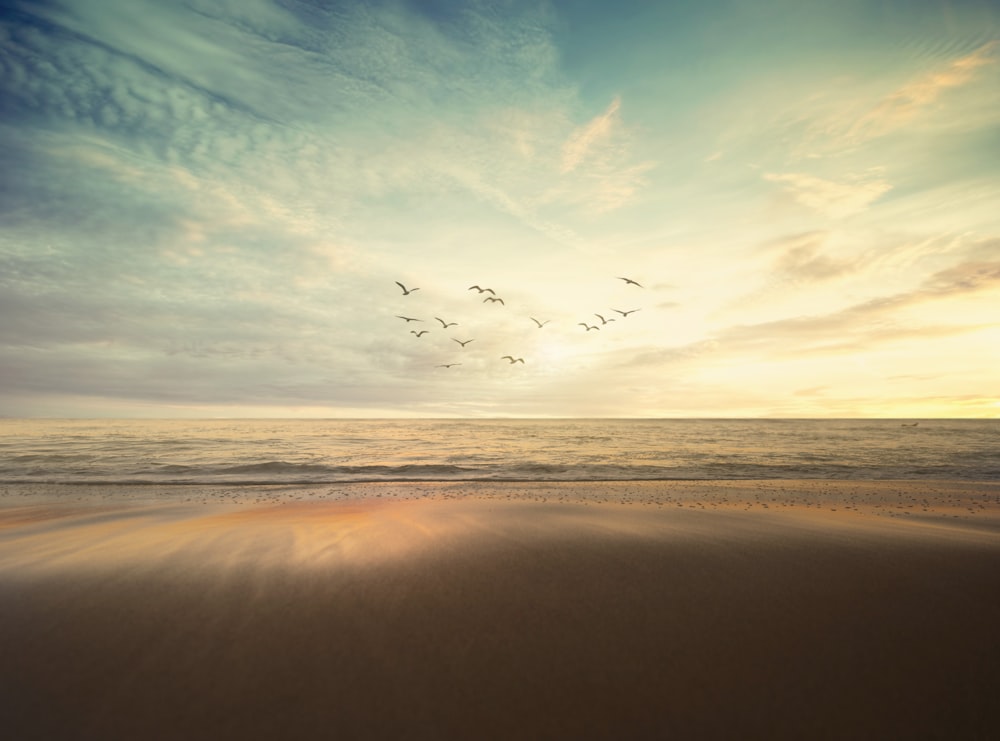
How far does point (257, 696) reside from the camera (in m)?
4.32

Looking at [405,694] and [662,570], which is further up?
[662,570]

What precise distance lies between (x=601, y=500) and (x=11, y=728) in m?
11.6

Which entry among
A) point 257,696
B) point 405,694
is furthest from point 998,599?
point 257,696

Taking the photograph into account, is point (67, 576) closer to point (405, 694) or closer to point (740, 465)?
point (405, 694)

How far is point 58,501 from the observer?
44.7 ft

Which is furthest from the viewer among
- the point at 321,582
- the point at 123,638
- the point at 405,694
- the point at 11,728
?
the point at 321,582

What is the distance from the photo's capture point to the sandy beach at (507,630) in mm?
4043

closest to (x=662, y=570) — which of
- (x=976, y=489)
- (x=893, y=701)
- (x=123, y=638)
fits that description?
(x=893, y=701)

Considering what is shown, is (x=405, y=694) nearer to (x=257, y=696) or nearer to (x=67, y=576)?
(x=257, y=696)

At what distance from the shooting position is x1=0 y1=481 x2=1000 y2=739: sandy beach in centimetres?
404

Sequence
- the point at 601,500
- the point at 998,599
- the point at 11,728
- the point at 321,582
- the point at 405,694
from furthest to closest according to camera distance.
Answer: the point at 601,500
the point at 321,582
the point at 998,599
the point at 405,694
the point at 11,728

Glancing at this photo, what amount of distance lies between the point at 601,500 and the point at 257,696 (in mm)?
10216

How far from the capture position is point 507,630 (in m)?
5.31

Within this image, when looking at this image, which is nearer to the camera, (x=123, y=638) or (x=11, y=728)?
(x=11, y=728)
